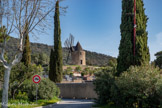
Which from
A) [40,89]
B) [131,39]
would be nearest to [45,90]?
[40,89]

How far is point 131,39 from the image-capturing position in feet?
44.3

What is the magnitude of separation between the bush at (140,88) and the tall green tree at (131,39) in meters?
2.27

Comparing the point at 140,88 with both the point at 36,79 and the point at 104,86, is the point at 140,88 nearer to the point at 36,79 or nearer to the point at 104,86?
the point at 104,86

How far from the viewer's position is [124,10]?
569 inches

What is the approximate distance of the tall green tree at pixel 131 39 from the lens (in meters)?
13.0

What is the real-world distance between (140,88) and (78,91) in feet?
51.0

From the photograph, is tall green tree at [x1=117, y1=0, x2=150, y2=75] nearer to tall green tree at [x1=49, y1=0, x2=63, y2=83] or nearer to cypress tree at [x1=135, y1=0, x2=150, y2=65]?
cypress tree at [x1=135, y1=0, x2=150, y2=65]

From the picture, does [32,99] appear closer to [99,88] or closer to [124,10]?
[99,88]

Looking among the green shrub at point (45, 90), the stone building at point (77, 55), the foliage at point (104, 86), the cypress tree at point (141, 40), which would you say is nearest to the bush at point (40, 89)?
the green shrub at point (45, 90)

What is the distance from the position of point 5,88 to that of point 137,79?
6461 millimetres

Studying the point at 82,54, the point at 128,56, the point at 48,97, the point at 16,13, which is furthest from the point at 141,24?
the point at 82,54

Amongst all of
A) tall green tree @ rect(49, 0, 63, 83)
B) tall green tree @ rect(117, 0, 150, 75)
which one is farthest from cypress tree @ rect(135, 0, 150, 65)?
tall green tree @ rect(49, 0, 63, 83)

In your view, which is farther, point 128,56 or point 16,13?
point 128,56

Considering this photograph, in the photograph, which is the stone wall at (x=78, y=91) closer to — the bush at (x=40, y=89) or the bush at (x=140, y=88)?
the bush at (x=40, y=89)
